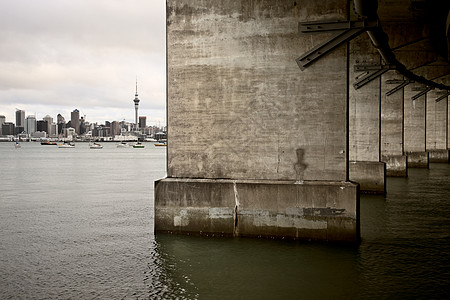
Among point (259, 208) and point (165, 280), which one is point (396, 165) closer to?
point (259, 208)

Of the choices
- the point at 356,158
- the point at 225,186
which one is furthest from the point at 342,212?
the point at 356,158

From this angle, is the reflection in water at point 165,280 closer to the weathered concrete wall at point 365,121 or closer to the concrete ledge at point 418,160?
the weathered concrete wall at point 365,121

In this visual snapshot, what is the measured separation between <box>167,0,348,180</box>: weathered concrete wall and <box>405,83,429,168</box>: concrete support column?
24.6 metres

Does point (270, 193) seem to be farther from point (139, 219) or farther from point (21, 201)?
point (21, 201)

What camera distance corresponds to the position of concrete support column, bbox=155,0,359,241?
11539 millimetres

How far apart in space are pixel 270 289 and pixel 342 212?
12.1 feet

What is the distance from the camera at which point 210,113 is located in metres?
12.4

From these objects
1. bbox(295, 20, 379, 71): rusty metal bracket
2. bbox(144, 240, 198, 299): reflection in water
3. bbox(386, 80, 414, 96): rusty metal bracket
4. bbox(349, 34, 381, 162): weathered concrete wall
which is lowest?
bbox(144, 240, 198, 299): reflection in water

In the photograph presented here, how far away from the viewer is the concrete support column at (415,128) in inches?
1363

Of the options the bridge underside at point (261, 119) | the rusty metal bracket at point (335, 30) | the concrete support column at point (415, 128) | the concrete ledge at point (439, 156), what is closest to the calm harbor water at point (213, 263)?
the bridge underside at point (261, 119)

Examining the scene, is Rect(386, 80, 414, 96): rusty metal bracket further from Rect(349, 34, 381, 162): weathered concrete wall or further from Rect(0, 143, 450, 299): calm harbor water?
Rect(0, 143, 450, 299): calm harbor water

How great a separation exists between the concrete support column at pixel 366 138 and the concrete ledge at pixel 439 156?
26908mm

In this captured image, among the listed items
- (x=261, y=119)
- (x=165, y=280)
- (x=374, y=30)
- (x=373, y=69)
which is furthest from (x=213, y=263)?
(x=373, y=69)

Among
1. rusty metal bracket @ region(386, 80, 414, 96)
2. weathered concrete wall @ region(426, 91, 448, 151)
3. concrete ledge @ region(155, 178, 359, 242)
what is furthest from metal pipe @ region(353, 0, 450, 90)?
weathered concrete wall @ region(426, 91, 448, 151)
